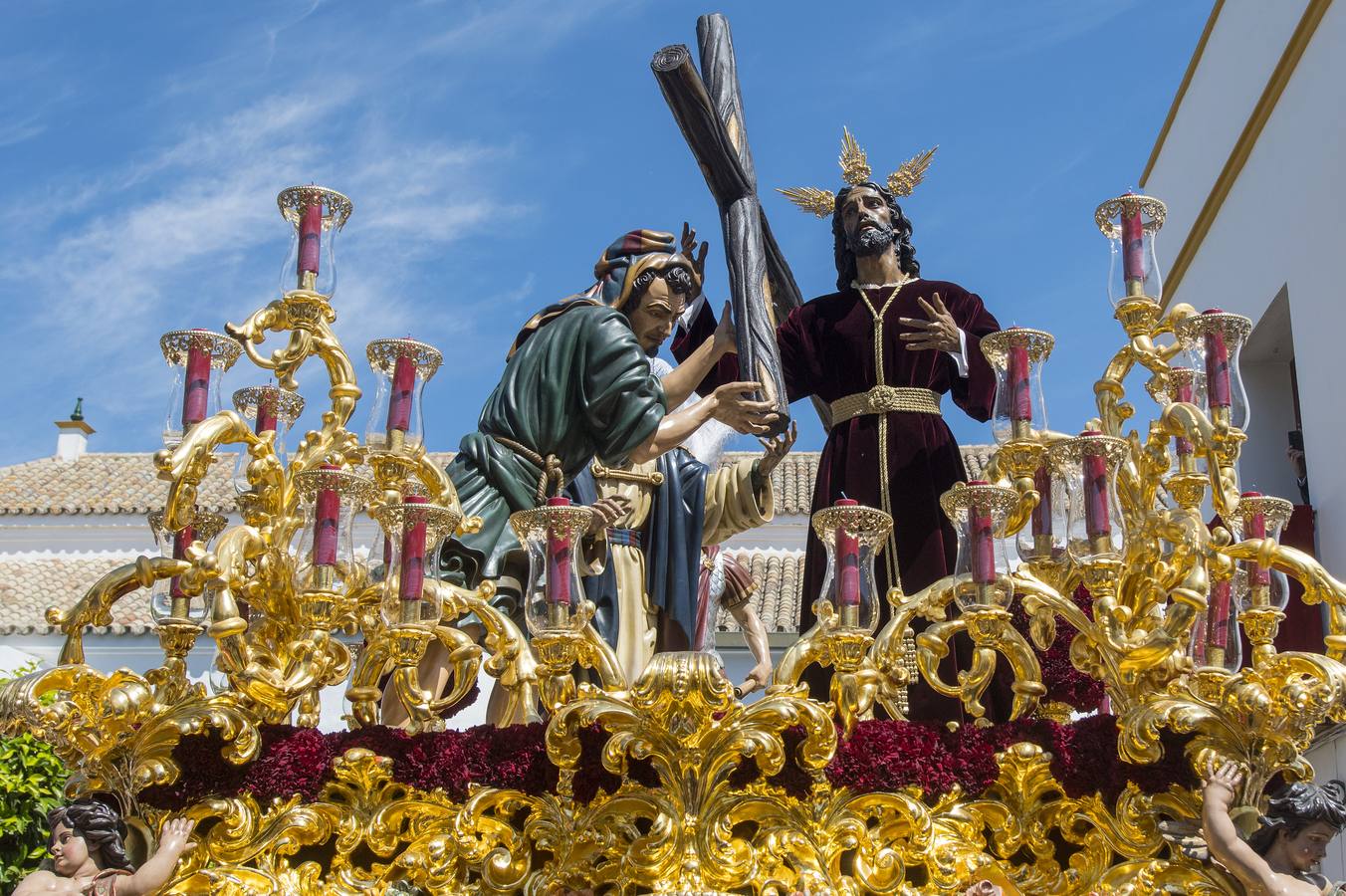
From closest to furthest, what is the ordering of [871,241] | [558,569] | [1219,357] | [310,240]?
[558,569], [1219,357], [310,240], [871,241]

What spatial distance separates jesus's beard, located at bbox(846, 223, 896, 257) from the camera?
313 inches

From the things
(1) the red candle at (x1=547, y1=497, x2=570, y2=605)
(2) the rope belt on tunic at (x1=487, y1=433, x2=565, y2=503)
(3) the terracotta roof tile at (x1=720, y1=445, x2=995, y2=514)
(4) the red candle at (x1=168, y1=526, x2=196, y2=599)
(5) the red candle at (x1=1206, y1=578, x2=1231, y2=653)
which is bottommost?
(5) the red candle at (x1=1206, y1=578, x2=1231, y2=653)

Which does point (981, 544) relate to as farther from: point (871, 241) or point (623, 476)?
point (871, 241)

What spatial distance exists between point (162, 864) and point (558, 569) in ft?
4.99

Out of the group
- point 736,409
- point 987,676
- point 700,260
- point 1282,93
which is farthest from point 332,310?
point 1282,93

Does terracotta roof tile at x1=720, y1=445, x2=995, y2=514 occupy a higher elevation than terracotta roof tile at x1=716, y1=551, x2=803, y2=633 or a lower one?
higher

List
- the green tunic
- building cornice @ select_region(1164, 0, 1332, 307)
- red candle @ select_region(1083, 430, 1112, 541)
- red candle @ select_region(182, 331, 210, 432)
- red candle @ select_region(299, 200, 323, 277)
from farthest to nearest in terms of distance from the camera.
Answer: building cornice @ select_region(1164, 0, 1332, 307) < the green tunic < red candle @ select_region(299, 200, 323, 277) < red candle @ select_region(182, 331, 210, 432) < red candle @ select_region(1083, 430, 1112, 541)

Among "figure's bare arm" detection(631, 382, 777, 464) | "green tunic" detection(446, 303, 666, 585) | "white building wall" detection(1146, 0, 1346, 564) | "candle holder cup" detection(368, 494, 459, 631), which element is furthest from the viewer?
"white building wall" detection(1146, 0, 1346, 564)

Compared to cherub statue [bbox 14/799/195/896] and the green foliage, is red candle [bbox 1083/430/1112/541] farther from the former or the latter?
the green foliage

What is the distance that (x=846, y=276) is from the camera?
26.8ft

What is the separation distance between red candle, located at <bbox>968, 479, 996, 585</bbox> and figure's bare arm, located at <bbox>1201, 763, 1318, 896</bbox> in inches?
36.1

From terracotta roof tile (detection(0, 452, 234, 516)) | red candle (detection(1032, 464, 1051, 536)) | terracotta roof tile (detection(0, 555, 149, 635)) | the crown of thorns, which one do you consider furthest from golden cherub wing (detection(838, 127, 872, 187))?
terracotta roof tile (detection(0, 452, 234, 516))

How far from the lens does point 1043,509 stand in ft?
18.5

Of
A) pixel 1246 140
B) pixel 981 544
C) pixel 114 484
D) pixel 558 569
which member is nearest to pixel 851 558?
pixel 981 544
